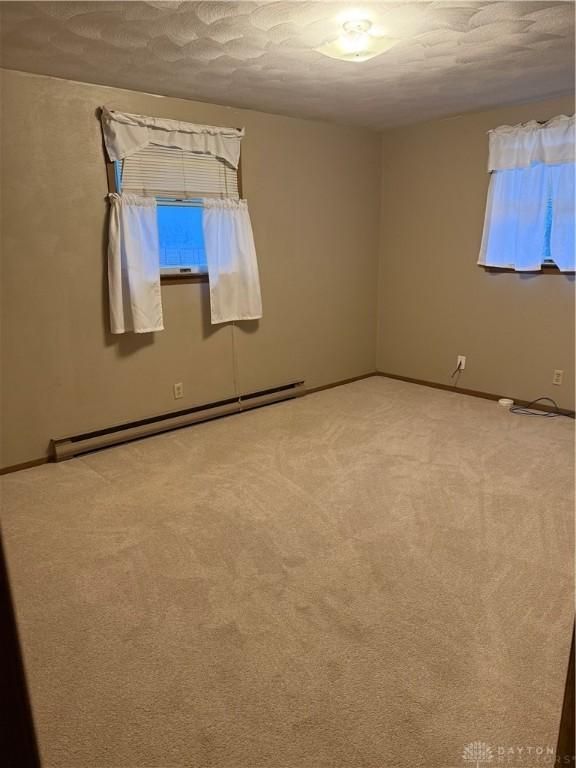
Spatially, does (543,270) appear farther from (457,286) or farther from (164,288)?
(164,288)

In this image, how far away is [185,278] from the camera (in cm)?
383

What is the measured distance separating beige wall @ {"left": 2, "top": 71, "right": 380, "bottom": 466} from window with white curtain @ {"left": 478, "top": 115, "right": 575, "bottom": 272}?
1.26 m

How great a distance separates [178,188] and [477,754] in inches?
139

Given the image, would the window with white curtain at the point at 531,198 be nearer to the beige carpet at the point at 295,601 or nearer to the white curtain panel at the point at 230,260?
the beige carpet at the point at 295,601

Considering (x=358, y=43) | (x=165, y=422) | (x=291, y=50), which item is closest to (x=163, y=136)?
(x=291, y=50)

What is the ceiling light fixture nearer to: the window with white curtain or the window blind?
the window blind

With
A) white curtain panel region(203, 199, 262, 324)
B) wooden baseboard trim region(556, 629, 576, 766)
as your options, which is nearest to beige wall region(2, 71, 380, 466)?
white curtain panel region(203, 199, 262, 324)

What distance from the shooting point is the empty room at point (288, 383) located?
162cm

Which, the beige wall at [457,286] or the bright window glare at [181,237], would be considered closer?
the bright window glare at [181,237]

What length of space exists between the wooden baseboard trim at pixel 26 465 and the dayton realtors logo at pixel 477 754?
2897mm

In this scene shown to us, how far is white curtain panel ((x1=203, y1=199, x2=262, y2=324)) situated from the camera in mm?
3838

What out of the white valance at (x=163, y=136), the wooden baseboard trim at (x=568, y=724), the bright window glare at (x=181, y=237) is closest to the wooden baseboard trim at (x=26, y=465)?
the bright window glare at (x=181, y=237)

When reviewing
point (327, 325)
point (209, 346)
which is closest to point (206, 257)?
point (209, 346)

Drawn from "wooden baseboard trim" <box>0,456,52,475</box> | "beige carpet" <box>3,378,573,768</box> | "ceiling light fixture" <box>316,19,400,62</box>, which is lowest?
"beige carpet" <box>3,378,573,768</box>
